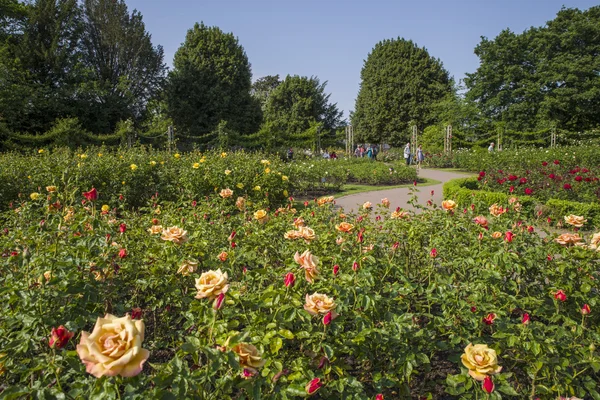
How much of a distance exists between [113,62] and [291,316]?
29.9 metres

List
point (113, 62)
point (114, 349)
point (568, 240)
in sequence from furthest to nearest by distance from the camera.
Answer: point (113, 62) → point (568, 240) → point (114, 349)

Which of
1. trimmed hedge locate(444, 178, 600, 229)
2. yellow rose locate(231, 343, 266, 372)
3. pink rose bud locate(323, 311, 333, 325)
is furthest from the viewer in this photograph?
trimmed hedge locate(444, 178, 600, 229)

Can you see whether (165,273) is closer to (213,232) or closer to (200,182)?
(213,232)

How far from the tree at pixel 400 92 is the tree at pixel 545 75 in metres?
4.71

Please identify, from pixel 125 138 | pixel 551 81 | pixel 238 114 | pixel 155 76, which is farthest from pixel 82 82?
pixel 551 81

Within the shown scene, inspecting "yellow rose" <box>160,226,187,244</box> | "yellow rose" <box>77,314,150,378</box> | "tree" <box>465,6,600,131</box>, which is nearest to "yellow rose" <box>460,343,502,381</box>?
"yellow rose" <box>77,314,150,378</box>

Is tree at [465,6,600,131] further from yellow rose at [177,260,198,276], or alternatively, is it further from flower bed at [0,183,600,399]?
yellow rose at [177,260,198,276]

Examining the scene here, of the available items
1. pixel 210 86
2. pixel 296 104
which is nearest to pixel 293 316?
pixel 210 86

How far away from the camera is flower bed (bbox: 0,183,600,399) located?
124 cm

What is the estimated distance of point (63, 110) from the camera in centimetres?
2245

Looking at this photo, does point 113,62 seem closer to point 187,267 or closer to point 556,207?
point 556,207

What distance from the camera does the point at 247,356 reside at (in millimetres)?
1229

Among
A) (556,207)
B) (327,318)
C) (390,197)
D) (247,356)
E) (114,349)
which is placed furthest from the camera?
(390,197)

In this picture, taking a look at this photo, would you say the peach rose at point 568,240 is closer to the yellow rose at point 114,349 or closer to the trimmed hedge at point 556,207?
the yellow rose at point 114,349
